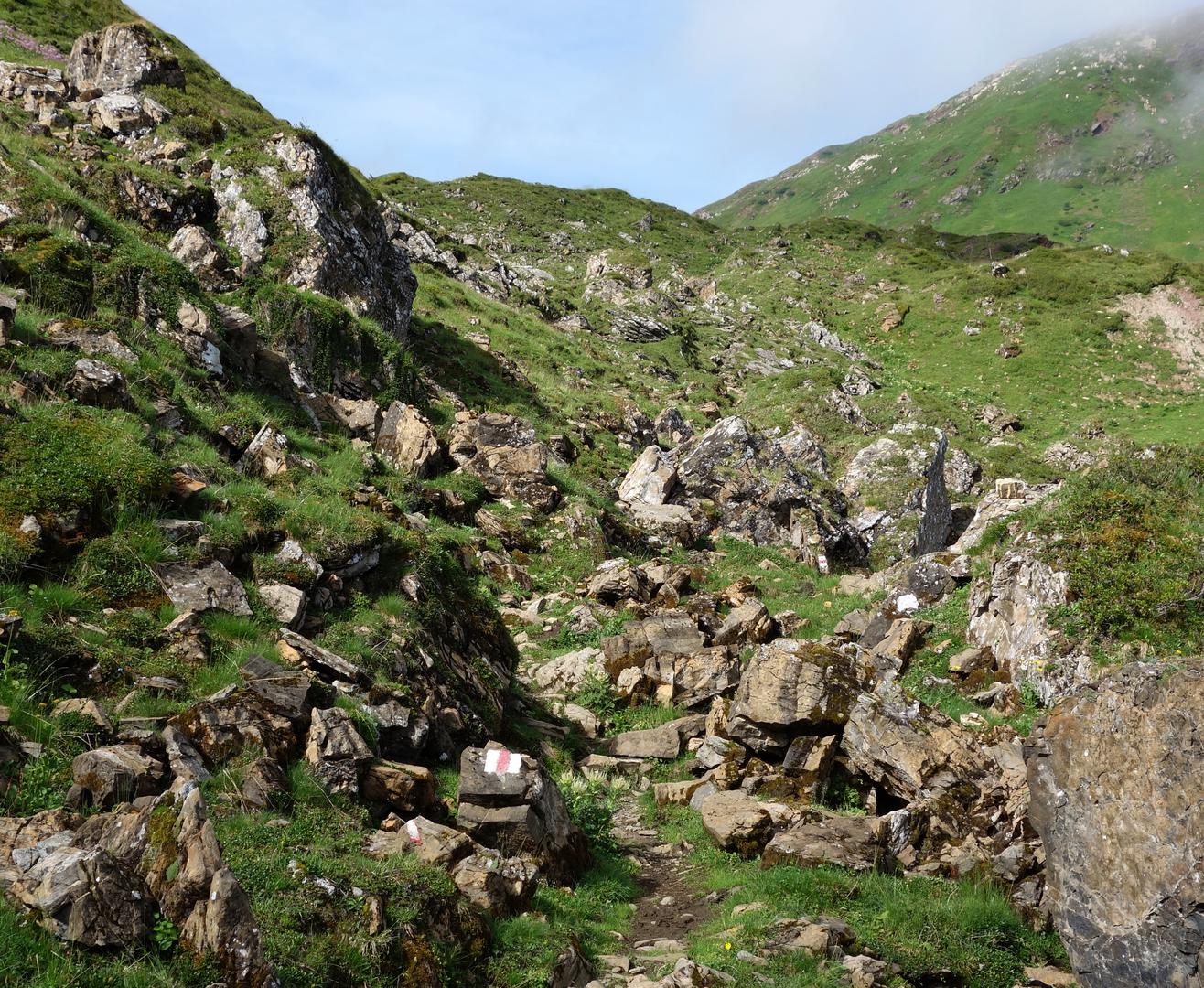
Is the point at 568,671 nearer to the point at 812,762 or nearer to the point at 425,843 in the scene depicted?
the point at 812,762

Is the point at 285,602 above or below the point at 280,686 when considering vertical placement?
above

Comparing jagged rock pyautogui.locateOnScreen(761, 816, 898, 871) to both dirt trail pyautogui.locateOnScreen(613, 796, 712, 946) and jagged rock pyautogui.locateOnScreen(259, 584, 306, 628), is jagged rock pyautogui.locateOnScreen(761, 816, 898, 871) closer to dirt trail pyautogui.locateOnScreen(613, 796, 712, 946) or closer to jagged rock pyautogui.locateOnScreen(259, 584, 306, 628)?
dirt trail pyautogui.locateOnScreen(613, 796, 712, 946)

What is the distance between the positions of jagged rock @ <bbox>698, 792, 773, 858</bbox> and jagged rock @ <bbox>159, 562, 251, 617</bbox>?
7.56 m

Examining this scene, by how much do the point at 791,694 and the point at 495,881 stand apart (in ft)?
23.1

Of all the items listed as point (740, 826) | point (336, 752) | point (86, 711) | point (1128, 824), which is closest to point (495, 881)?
point (336, 752)

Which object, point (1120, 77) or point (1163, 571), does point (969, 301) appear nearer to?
Answer: point (1163, 571)

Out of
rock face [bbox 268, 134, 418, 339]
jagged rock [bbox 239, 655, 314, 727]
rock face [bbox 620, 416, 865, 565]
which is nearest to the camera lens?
jagged rock [bbox 239, 655, 314, 727]

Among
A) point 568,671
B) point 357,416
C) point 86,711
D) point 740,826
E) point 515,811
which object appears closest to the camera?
point 86,711

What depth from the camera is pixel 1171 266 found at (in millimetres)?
63125

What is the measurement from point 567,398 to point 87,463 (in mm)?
27066

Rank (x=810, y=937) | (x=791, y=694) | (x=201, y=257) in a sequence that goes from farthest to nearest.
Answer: (x=201, y=257) → (x=791, y=694) → (x=810, y=937)

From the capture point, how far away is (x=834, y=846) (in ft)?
33.5

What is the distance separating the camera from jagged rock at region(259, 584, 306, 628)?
10.6 m

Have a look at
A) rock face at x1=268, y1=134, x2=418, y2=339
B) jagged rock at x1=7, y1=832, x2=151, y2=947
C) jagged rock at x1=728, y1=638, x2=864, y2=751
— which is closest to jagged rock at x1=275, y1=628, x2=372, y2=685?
jagged rock at x1=7, y1=832, x2=151, y2=947
